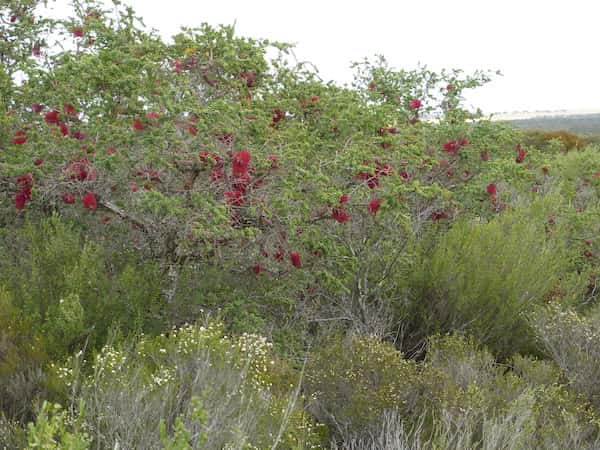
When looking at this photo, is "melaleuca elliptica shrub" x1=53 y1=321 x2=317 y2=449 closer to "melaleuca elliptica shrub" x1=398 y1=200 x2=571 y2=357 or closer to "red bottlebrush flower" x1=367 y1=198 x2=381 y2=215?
"red bottlebrush flower" x1=367 y1=198 x2=381 y2=215

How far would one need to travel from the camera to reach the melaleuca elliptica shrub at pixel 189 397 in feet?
9.80

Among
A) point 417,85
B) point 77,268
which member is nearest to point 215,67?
point 77,268

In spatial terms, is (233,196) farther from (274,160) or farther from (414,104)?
(414,104)

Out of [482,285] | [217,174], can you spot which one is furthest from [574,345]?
[217,174]

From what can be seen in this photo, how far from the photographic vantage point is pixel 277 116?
596 cm

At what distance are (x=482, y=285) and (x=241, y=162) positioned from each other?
8.63ft

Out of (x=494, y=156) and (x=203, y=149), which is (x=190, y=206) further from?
(x=494, y=156)

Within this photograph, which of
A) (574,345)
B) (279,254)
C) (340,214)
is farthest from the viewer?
(279,254)

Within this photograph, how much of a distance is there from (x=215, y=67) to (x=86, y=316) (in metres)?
2.28

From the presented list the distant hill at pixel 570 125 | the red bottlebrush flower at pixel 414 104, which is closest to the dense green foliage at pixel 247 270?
the red bottlebrush flower at pixel 414 104

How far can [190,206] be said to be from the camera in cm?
522

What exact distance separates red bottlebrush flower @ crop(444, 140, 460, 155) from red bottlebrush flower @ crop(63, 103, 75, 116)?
14.9 feet

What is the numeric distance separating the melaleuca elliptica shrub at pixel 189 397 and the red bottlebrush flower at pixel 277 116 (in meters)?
2.48

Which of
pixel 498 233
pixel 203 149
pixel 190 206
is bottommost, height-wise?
pixel 498 233
